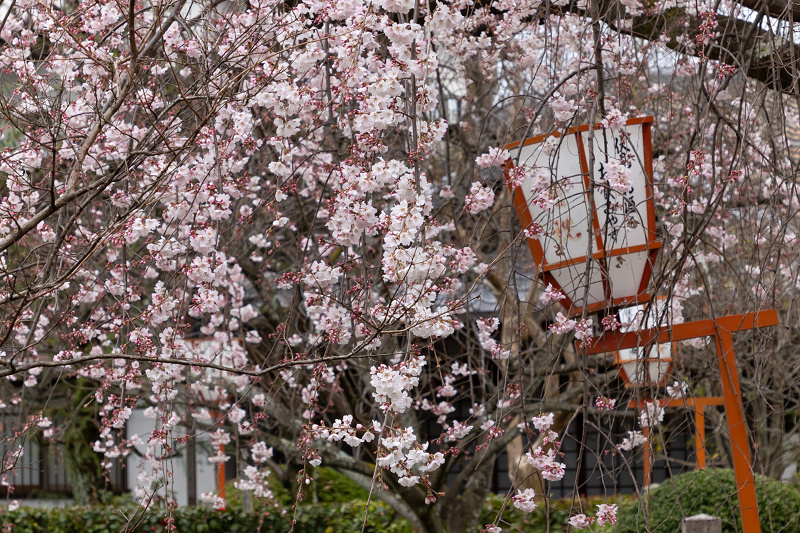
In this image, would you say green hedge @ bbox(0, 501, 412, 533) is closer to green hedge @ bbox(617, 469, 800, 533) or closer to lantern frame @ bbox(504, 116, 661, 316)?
green hedge @ bbox(617, 469, 800, 533)

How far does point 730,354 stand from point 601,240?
548 millimetres

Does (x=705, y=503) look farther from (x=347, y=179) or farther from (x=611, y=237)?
(x=347, y=179)

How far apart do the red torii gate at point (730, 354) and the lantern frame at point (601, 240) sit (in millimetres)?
113

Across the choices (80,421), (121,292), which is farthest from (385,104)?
(80,421)

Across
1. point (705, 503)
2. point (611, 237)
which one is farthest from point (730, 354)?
point (705, 503)

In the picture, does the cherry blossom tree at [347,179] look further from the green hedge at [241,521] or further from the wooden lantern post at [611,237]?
the green hedge at [241,521]

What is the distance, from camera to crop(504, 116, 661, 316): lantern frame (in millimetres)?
2521

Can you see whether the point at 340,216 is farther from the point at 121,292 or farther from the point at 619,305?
the point at 121,292

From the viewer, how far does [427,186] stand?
85.5 inches

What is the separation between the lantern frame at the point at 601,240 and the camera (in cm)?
252

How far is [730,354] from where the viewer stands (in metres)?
2.64

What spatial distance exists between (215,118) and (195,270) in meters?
0.60

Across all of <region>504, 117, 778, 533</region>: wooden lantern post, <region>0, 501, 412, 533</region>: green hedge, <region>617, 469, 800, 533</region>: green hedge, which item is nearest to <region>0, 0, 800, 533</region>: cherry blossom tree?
<region>504, 117, 778, 533</region>: wooden lantern post

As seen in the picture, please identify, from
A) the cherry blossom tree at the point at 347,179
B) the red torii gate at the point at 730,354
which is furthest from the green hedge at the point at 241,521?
the red torii gate at the point at 730,354
